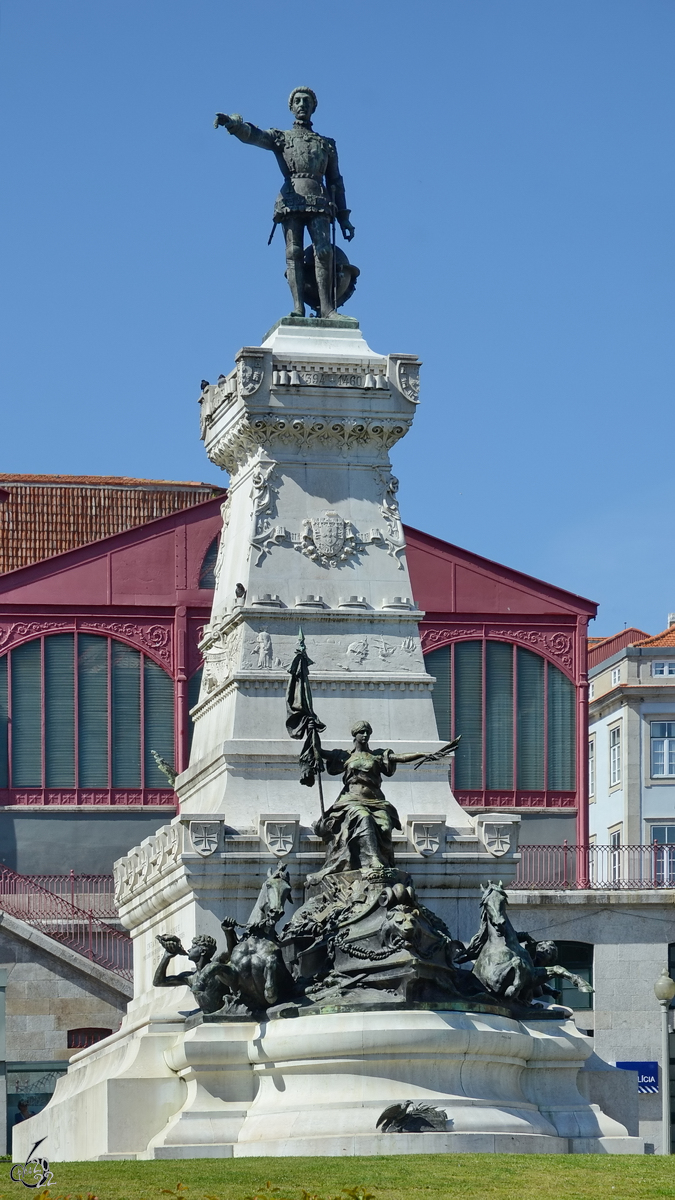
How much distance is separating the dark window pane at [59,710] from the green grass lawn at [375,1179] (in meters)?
31.4

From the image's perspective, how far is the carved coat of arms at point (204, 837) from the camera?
171 ft

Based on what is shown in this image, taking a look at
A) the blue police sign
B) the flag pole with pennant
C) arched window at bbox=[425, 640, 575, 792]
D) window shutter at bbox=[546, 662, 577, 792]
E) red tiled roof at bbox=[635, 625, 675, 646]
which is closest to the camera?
the flag pole with pennant

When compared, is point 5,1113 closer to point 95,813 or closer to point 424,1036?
point 95,813

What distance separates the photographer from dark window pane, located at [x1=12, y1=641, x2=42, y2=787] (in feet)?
255

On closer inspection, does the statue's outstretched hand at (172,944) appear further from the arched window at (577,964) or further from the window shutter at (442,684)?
the window shutter at (442,684)


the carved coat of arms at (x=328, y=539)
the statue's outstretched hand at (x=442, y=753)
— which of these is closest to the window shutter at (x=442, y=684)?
the carved coat of arms at (x=328, y=539)

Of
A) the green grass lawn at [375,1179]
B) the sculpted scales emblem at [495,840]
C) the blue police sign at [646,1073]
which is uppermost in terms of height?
the sculpted scales emblem at [495,840]

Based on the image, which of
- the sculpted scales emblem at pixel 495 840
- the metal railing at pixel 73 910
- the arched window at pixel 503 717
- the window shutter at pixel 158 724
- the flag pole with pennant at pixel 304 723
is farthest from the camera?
the arched window at pixel 503 717

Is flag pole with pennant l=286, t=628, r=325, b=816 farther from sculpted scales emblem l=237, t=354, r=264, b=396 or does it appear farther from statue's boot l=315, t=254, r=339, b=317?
statue's boot l=315, t=254, r=339, b=317

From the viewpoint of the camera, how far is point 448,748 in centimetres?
5388

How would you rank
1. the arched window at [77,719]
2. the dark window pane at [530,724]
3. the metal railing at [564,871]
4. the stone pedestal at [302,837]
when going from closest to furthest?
the stone pedestal at [302,837]
the metal railing at [564,871]
the arched window at [77,719]
the dark window pane at [530,724]

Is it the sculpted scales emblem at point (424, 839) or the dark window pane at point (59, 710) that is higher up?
the dark window pane at point (59, 710)

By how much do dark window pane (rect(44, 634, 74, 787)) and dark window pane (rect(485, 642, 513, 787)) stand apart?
11.0 metres

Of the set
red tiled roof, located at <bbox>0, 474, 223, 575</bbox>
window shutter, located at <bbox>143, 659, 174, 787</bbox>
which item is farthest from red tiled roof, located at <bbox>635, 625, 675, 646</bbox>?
window shutter, located at <bbox>143, 659, 174, 787</bbox>
